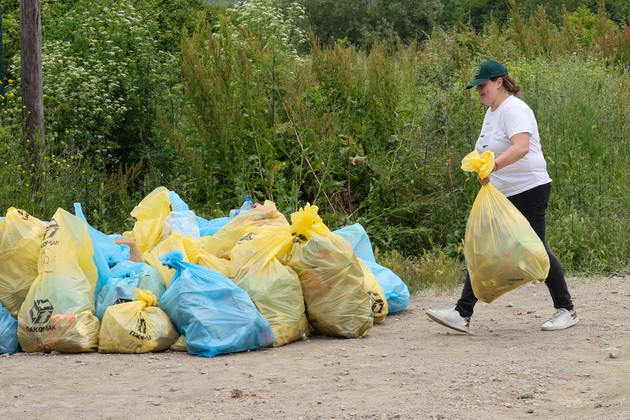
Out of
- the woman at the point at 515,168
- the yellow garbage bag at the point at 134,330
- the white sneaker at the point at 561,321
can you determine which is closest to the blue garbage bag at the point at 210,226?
the yellow garbage bag at the point at 134,330

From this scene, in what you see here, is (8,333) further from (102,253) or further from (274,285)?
(274,285)

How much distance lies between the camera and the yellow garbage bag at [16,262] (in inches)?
196

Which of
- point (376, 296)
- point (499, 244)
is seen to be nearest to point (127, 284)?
point (376, 296)

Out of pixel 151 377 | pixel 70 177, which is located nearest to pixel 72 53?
pixel 70 177

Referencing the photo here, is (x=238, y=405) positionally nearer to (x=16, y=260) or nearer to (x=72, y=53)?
(x=16, y=260)

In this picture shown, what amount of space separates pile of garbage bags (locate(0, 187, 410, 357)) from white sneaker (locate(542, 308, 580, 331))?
3.35 feet

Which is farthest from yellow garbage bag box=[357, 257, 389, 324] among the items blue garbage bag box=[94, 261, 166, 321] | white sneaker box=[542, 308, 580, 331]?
blue garbage bag box=[94, 261, 166, 321]

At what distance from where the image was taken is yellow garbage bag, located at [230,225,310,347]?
4.92m

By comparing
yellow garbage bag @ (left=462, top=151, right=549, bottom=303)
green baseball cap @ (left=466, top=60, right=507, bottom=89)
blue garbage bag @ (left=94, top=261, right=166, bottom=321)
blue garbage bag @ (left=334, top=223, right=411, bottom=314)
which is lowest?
blue garbage bag @ (left=334, top=223, right=411, bottom=314)

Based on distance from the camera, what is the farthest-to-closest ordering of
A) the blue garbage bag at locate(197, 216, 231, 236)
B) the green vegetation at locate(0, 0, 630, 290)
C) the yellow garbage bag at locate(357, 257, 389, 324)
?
the green vegetation at locate(0, 0, 630, 290) → the blue garbage bag at locate(197, 216, 231, 236) → the yellow garbage bag at locate(357, 257, 389, 324)

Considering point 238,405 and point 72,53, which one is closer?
point 238,405

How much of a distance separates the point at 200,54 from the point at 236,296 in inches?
143

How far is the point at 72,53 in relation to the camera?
9000mm

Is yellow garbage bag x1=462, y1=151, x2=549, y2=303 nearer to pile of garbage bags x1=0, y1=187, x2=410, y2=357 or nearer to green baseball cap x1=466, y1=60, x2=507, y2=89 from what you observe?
green baseball cap x1=466, y1=60, x2=507, y2=89
